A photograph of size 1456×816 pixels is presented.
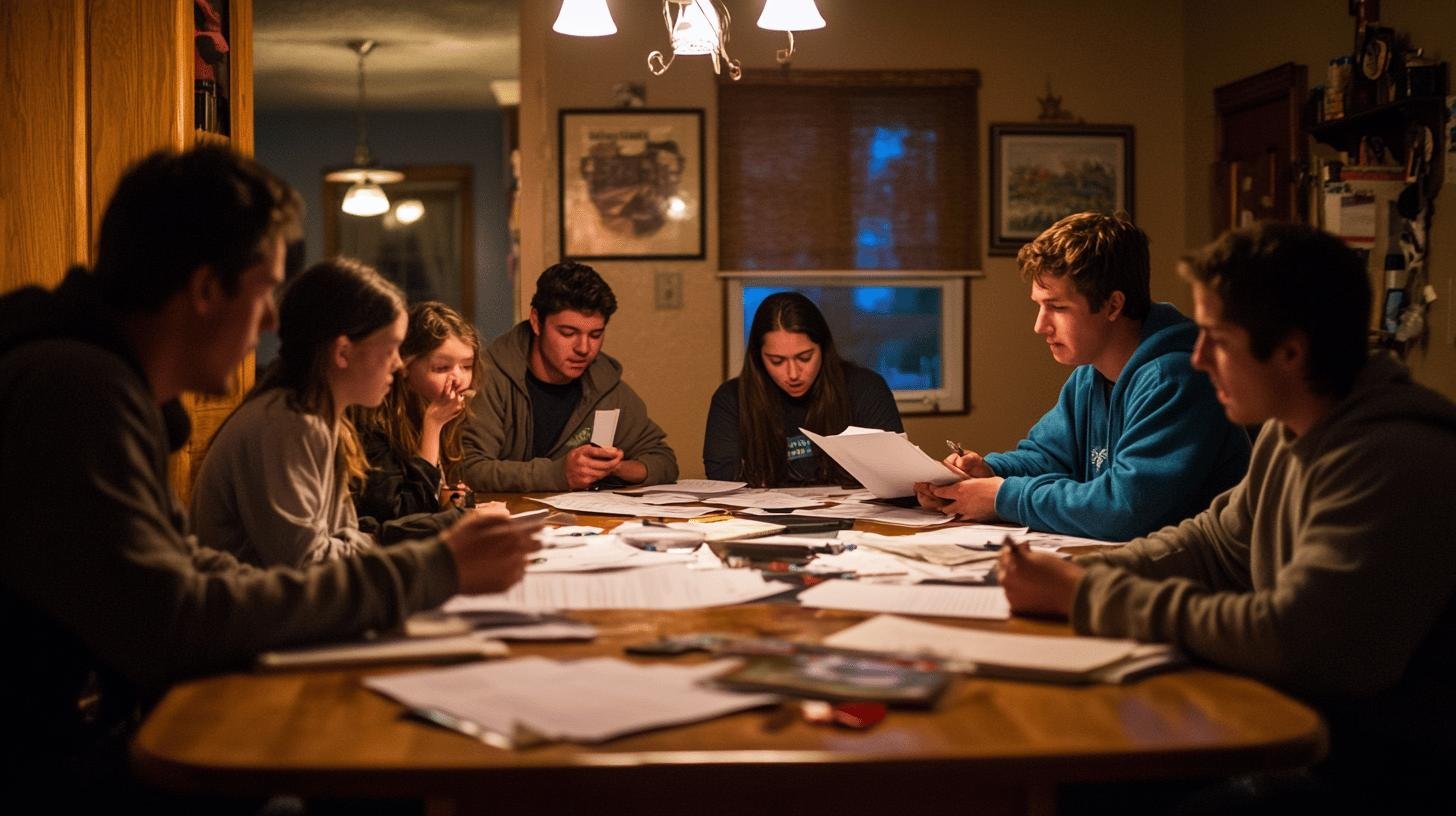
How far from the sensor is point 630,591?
178 centimetres

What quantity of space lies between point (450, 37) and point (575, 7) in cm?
425

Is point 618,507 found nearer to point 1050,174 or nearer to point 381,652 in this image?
point 381,652

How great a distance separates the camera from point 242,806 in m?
1.46

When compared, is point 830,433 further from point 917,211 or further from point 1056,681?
point 1056,681

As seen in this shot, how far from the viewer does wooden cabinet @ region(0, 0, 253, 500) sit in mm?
2652

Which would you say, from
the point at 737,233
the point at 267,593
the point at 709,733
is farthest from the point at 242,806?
the point at 737,233

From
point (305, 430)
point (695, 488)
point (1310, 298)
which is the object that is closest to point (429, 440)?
point (695, 488)

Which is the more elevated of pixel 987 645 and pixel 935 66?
pixel 935 66

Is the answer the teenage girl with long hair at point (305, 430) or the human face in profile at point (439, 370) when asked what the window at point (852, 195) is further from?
the teenage girl with long hair at point (305, 430)

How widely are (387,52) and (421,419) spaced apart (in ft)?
15.7

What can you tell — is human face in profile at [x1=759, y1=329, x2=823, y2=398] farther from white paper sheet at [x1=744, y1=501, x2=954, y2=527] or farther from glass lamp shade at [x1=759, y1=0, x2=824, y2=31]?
glass lamp shade at [x1=759, y1=0, x2=824, y2=31]

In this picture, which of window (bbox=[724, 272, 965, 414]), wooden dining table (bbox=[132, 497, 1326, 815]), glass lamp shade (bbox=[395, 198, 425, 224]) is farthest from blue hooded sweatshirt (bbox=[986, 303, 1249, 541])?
glass lamp shade (bbox=[395, 198, 425, 224])

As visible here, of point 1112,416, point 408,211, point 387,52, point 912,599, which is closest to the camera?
point 912,599

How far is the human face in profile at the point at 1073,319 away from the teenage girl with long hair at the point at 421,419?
1.26 m
